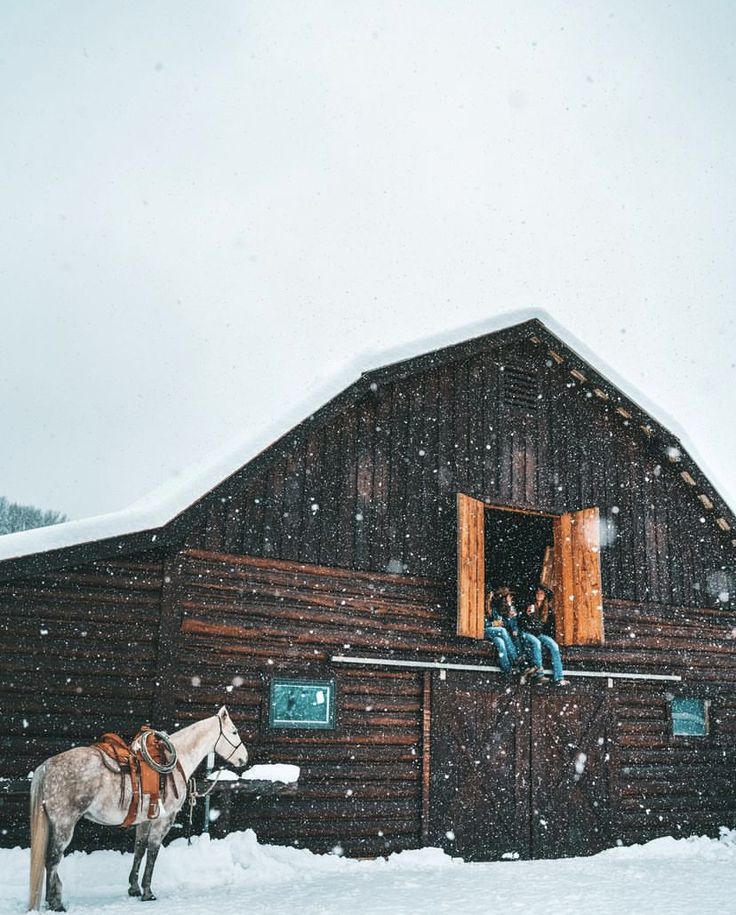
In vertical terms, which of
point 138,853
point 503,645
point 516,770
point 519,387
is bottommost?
point 138,853

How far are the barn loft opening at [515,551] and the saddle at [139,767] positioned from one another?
28.7ft

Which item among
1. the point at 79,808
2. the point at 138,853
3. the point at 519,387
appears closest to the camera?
the point at 79,808

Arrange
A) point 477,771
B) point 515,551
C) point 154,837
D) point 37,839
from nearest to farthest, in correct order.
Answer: point 37,839
point 154,837
point 477,771
point 515,551

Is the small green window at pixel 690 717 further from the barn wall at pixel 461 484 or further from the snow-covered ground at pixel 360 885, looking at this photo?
the snow-covered ground at pixel 360 885

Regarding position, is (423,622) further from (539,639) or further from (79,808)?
(79,808)

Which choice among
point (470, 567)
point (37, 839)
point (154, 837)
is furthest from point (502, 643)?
point (37, 839)

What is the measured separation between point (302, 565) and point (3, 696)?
11.7 feet

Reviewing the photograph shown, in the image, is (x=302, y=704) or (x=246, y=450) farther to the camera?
(x=302, y=704)

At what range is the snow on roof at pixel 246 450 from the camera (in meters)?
8.55

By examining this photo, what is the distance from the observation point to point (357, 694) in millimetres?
10000

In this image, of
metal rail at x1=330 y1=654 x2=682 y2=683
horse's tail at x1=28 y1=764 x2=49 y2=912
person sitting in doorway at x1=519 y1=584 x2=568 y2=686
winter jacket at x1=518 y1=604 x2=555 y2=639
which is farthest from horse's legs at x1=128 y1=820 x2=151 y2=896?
winter jacket at x1=518 y1=604 x2=555 y2=639

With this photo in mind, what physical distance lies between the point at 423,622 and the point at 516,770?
240 cm

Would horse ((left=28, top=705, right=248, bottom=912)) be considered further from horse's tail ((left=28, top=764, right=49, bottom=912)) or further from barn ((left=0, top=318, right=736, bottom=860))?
barn ((left=0, top=318, right=736, bottom=860))

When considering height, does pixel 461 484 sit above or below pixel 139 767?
above
